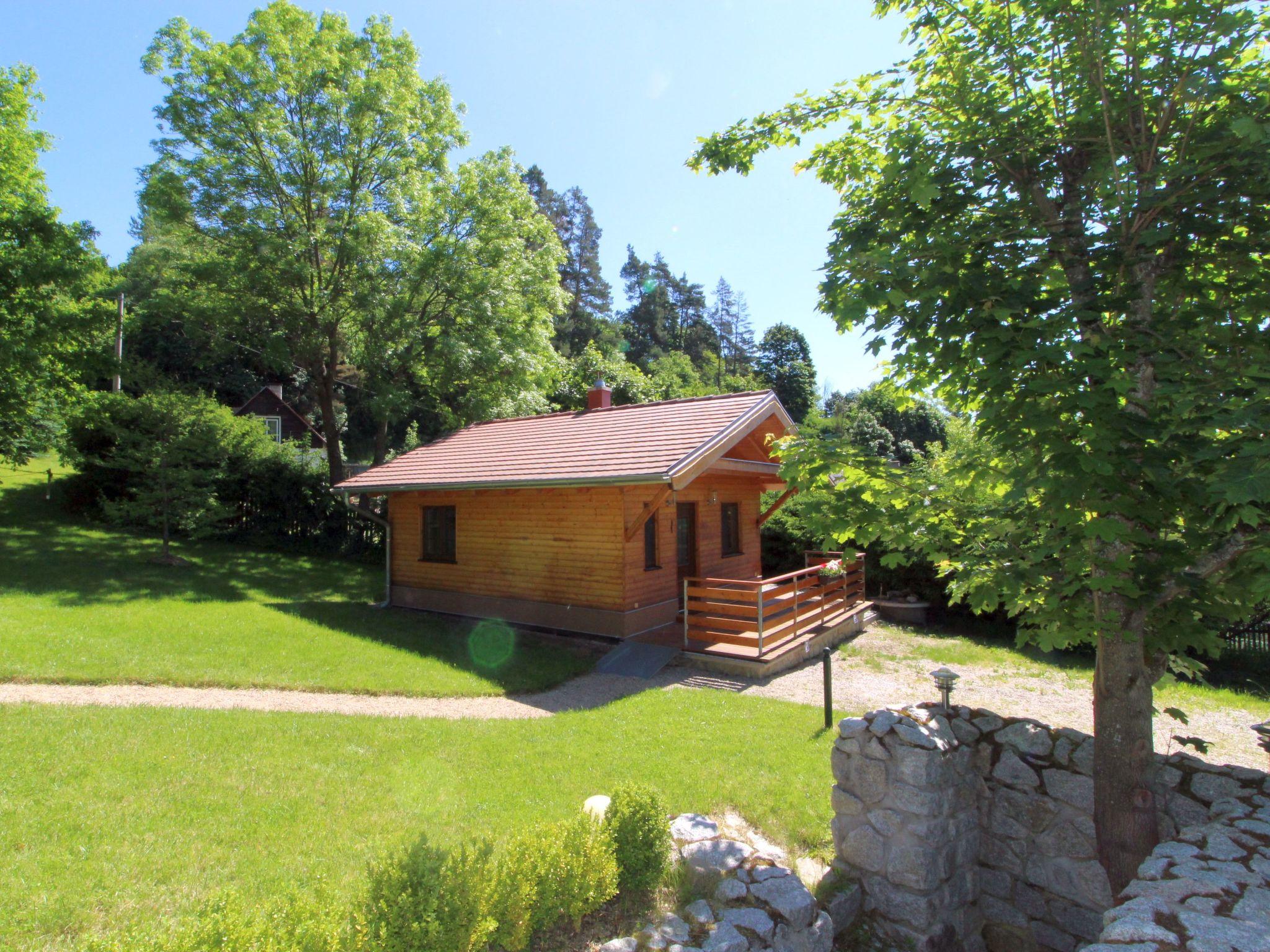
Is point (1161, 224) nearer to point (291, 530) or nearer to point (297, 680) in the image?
point (297, 680)

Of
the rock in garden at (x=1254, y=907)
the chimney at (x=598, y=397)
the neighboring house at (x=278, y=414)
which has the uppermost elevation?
the neighboring house at (x=278, y=414)

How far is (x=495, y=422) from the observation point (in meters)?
17.6

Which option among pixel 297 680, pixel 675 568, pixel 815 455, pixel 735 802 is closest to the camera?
pixel 815 455

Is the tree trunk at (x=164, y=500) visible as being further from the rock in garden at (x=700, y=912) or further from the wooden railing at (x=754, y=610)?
the rock in garden at (x=700, y=912)

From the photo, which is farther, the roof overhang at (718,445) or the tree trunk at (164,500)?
the tree trunk at (164,500)

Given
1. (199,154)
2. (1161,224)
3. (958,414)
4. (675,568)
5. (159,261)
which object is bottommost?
(675,568)

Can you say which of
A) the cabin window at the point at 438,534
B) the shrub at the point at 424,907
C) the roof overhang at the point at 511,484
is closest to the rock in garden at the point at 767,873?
the shrub at the point at 424,907

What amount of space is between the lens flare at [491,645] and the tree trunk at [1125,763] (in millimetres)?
8014

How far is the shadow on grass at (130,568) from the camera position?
1335cm

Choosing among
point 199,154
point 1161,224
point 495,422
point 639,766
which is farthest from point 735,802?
point 199,154

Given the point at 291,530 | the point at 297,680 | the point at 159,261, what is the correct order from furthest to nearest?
1. the point at 159,261
2. the point at 291,530
3. the point at 297,680

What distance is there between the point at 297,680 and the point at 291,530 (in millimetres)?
13905

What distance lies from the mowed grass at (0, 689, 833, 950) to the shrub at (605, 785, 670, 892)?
913 mm

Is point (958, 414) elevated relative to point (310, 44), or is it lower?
lower
